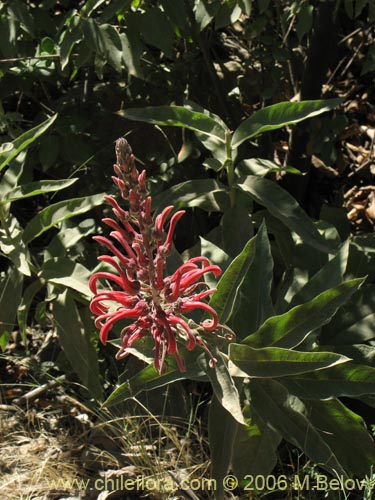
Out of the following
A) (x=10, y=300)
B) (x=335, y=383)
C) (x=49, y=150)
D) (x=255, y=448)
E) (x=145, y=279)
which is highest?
(x=145, y=279)

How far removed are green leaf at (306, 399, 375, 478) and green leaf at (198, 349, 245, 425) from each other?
0.54m

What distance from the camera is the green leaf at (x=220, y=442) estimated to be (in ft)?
9.18

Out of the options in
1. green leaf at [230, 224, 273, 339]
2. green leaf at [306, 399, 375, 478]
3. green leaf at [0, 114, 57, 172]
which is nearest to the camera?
green leaf at [306, 399, 375, 478]

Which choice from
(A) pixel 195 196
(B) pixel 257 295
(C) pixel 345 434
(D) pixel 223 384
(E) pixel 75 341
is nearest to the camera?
(D) pixel 223 384

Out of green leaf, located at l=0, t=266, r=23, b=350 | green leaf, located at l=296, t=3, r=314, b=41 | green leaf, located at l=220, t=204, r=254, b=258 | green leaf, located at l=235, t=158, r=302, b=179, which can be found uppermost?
green leaf, located at l=296, t=3, r=314, b=41

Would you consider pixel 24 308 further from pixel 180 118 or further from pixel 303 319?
pixel 303 319

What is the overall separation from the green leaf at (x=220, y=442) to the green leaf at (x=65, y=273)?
81 centimetres

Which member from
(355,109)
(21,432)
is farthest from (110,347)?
(355,109)

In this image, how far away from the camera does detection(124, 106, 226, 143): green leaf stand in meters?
3.29

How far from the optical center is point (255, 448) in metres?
3.08

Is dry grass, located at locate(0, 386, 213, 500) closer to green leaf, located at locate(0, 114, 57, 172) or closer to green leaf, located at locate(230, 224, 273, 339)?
green leaf, located at locate(230, 224, 273, 339)

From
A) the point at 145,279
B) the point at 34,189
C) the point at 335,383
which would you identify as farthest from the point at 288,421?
the point at 34,189

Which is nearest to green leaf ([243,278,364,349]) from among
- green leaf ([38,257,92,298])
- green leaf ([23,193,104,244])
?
green leaf ([38,257,92,298])

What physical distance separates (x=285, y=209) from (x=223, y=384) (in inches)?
37.2
